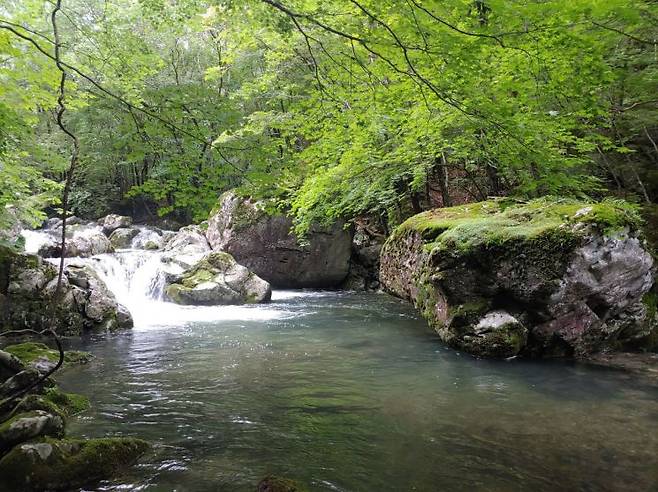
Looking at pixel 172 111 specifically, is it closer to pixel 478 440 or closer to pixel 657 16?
pixel 478 440

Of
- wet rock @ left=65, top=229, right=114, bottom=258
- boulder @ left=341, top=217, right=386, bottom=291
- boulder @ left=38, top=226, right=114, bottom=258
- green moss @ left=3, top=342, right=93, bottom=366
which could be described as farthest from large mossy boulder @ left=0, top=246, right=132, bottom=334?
boulder @ left=341, top=217, right=386, bottom=291

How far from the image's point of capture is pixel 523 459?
4395 millimetres

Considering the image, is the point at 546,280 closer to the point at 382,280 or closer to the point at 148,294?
the point at 382,280

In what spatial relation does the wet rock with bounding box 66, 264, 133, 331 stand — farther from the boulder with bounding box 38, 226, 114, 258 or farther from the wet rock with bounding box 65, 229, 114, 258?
the wet rock with bounding box 65, 229, 114, 258

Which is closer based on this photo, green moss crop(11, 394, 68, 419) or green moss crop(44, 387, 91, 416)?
green moss crop(11, 394, 68, 419)

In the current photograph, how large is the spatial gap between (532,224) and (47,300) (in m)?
10.6

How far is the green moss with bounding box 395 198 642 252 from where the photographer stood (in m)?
7.63

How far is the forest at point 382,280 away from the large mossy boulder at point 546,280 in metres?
0.04

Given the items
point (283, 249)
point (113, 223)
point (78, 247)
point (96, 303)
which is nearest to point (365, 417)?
point (96, 303)

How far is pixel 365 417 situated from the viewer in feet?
18.1

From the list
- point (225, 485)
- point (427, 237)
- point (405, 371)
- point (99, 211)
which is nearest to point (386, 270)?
point (427, 237)

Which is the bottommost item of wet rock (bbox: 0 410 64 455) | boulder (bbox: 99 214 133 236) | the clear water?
the clear water

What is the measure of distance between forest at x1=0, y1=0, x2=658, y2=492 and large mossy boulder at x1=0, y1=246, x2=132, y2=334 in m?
0.05

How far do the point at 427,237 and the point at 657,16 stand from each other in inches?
206
